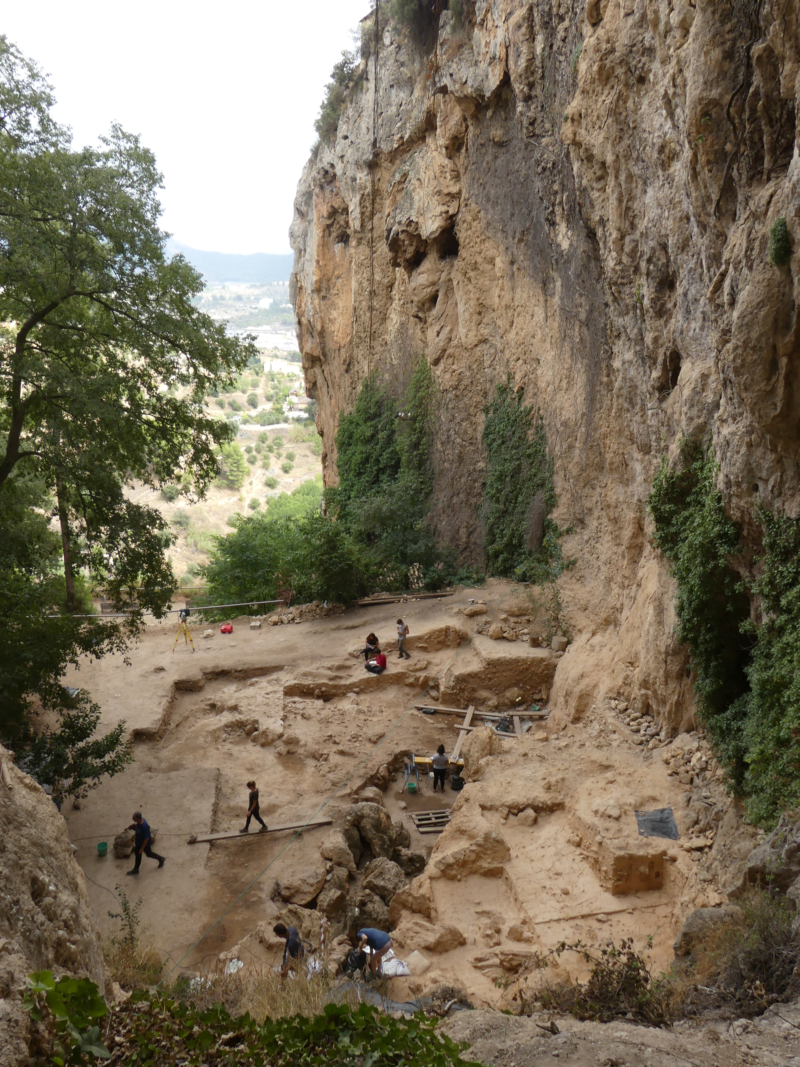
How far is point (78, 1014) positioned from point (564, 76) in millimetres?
15227

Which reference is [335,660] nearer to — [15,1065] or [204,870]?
[204,870]

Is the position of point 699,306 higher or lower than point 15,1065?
higher

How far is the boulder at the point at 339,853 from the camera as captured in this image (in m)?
8.64

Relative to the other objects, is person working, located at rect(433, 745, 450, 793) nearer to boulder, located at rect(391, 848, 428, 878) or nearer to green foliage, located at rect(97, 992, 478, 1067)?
boulder, located at rect(391, 848, 428, 878)

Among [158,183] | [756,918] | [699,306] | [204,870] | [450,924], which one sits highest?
[158,183]

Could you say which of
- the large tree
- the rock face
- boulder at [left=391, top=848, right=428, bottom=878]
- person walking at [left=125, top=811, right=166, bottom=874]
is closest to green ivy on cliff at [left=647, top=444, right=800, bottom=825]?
boulder at [left=391, top=848, right=428, bottom=878]

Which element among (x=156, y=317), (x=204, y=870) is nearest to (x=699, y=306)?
(x=156, y=317)

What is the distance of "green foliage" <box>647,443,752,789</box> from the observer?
23.8 ft

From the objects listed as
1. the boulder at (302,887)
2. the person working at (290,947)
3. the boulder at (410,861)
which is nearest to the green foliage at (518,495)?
the boulder at (410,861)

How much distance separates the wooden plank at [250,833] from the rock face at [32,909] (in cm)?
446

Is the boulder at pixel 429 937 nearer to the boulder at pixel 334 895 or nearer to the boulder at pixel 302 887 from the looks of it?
the boulder at pixel 334 895

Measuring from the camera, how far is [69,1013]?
9.19 ft

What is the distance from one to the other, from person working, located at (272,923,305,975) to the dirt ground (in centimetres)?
100

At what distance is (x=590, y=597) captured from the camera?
43.2 ft
